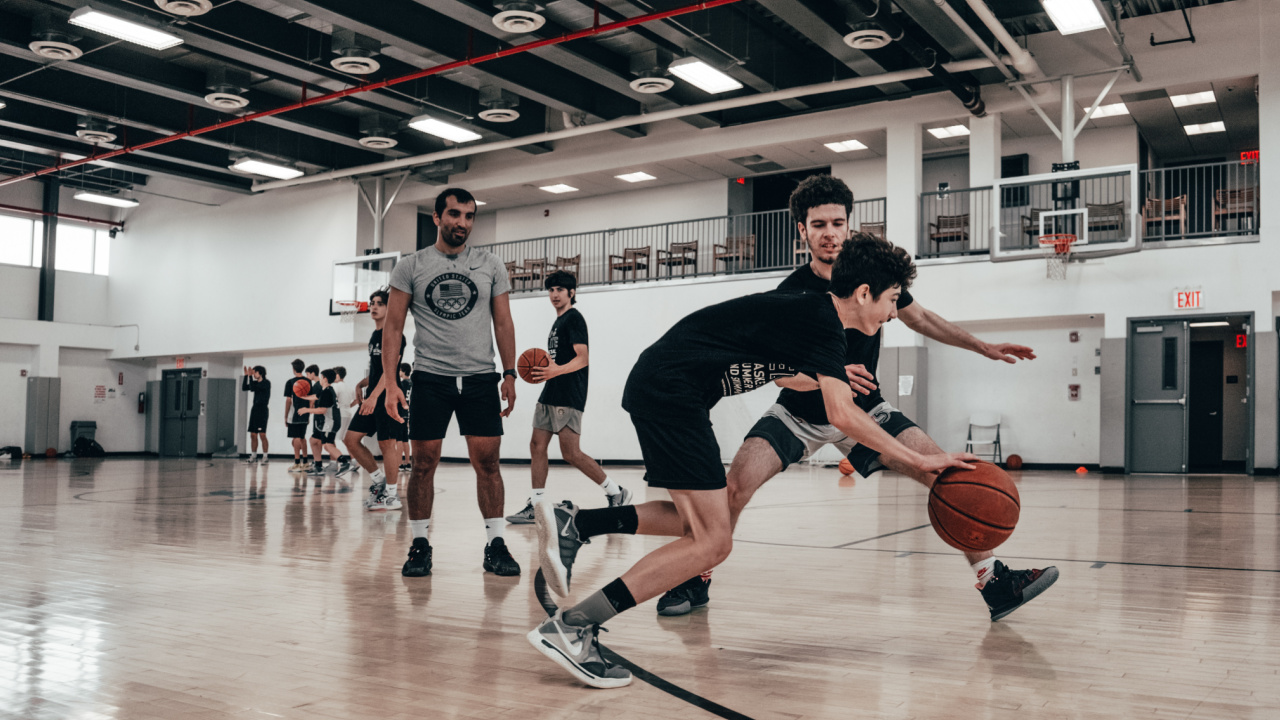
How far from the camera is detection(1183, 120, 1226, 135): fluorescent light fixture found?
16828 mm

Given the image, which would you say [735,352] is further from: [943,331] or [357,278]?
[357,278]

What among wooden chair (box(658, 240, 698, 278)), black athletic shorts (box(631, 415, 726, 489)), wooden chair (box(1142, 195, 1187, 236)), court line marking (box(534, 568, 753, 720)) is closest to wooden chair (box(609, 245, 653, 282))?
wooden chair (box(658, 240, 698, 278))

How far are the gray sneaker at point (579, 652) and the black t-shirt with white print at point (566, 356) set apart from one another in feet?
12.1

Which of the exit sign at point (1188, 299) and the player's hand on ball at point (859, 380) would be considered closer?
the player's hand on ball at point (859, 380)

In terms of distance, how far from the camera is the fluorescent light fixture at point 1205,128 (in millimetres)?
16828

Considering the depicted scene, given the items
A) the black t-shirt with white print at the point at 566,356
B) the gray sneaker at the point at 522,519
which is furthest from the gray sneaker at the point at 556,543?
the gray sneaker at the point at 522,519

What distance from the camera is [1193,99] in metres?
15.5

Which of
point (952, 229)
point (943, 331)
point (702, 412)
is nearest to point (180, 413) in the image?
point (952, 229)

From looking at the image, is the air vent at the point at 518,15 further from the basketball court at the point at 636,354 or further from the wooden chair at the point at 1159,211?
the wooden chair at the point at 1159,211

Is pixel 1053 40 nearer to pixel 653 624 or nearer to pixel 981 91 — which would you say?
pixel 981 91

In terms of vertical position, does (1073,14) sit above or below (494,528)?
above

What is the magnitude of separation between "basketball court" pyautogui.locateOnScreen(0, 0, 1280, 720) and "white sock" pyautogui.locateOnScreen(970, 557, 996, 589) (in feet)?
0.04

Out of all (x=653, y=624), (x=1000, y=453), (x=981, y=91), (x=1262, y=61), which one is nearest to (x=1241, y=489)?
(x=1000, y=453)

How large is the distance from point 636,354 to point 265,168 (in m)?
8.33
